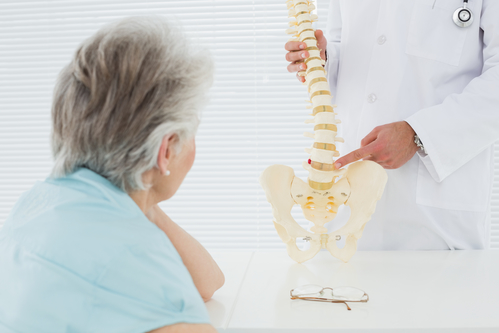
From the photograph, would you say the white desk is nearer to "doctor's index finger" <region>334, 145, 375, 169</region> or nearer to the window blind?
"doctor's index finger" <region>334, 145, 375, 169</region>

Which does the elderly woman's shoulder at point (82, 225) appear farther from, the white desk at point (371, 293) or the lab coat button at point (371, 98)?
the lab coat button at point (371, 98)

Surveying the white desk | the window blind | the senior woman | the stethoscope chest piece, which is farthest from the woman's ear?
the window blind

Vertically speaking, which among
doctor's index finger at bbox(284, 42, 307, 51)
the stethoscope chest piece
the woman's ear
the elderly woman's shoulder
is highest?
the stethoscope chest piece

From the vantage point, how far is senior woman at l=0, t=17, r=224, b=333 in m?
0.71

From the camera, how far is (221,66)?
320cm

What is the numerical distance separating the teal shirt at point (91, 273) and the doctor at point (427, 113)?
828 millimetres

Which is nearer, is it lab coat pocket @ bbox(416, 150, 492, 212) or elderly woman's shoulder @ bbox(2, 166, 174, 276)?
elderly woman's shoulder @ bbox(2, 166, 174, 276)

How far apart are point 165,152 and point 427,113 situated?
99cm

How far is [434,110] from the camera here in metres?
1.47

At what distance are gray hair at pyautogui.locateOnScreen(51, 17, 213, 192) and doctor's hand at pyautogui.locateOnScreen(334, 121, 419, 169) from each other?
74 cm

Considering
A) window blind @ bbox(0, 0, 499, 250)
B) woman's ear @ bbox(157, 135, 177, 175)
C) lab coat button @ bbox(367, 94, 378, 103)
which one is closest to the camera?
woman's ear @ bbox(157, 135, 177, 175)

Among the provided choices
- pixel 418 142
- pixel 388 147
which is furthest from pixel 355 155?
pixel 418 142

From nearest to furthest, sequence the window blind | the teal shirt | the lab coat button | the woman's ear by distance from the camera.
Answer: the teal shirt
the woman's ear
the lab coat button
the window blind

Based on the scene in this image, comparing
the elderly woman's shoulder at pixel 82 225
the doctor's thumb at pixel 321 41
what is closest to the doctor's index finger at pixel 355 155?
the doctor's thumb at pixel 321 41
